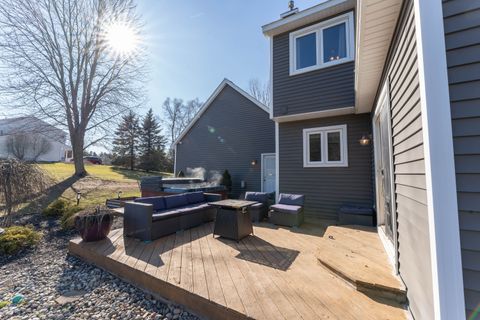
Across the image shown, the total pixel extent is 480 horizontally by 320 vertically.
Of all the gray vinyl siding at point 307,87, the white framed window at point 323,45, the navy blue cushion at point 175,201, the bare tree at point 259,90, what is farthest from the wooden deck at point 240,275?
the bare tree at point 259,90

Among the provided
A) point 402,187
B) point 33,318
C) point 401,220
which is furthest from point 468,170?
point 33,318

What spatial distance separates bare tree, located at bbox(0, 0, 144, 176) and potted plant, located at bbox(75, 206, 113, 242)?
30.6 feet

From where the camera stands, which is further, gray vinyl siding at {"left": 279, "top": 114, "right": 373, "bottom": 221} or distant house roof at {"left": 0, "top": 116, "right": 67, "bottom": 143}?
distant house roof at {"left": 0, "top": 116, "right": 67, "bottom": 143}

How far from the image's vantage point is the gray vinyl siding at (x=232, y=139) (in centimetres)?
973

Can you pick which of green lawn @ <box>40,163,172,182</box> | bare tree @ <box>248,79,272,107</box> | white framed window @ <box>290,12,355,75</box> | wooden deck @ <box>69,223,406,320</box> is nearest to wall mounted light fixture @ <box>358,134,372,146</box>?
white framed window @ <box>290,12,355,75</box>

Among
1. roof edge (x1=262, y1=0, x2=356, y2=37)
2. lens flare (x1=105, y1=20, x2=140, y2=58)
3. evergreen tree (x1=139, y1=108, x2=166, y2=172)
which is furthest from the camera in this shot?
evergreen tree (x1=139, y1=108, x2=166, y2=172)

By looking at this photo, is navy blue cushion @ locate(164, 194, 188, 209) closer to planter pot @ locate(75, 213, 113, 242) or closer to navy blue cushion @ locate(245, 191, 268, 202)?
planter pot @ locate(75, 213, 113, 242)

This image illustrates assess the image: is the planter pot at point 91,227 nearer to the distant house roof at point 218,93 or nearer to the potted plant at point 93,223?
the potted plant at point 93,223

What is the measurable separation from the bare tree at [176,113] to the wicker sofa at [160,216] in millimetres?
23211

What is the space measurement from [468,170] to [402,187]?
978mm

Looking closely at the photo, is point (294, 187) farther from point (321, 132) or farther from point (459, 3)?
point (459, 3)

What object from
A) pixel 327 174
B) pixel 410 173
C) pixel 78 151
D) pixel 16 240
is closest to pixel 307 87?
pixel 327 174

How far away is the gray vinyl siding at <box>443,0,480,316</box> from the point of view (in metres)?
1.26

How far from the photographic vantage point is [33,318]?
237 cm
